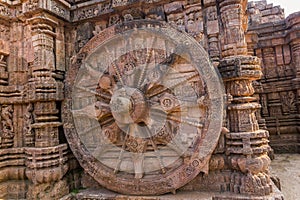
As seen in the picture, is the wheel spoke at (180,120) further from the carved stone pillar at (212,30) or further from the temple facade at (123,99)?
the carved stone pillar at (212,30)

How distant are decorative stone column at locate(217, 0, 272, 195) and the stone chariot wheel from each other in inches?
13.3

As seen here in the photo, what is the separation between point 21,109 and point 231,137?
13.8ft

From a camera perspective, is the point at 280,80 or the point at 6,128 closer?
the point at 6,128

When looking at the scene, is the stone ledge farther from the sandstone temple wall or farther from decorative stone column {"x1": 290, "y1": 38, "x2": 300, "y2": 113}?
decorative stone column {"x1": 290, "y1": 38, "x2": 300, "y2": 113}

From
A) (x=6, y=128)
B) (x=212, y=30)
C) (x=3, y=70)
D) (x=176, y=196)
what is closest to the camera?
(x=176, y=196)

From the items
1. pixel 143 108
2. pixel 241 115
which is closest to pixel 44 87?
pixel 143 108

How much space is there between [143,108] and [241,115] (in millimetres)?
1654

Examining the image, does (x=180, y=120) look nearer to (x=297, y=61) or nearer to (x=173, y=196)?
(x=173, y=196)

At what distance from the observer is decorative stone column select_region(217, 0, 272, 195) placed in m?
3.24

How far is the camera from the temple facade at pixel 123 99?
133 inches

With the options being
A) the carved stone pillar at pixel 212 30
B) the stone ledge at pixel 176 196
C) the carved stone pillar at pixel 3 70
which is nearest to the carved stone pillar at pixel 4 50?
the carved stone pillar at pixel 3 70

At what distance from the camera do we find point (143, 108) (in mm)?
3615

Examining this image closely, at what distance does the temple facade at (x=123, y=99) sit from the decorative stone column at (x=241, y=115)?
2 centimetres

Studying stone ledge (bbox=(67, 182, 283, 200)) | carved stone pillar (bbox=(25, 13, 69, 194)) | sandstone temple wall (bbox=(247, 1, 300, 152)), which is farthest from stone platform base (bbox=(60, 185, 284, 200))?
sandstone temple wall (bbox=(247, 1, 300, 152))
